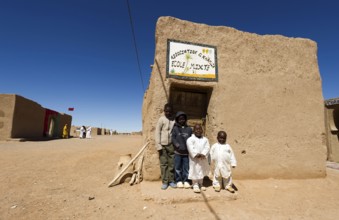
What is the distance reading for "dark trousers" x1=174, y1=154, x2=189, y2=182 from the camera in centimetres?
372

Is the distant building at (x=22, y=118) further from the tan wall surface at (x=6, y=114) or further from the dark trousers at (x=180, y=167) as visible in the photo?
the dark trousers at (x=180, y=167)

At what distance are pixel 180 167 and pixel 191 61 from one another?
2307 millimetres

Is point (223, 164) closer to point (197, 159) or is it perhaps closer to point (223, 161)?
point (223, 161)

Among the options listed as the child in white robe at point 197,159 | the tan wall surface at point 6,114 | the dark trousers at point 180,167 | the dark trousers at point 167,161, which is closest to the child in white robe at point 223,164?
the child in white robe at point 197,159

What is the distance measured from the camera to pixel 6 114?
10930mm

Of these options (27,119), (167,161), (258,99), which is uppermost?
(258,99)

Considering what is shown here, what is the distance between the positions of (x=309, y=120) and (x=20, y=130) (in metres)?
14.3

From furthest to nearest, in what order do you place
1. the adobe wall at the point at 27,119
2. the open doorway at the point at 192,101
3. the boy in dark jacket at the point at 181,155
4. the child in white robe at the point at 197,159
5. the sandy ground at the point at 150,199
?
1. the adobe wall at the point at 27,119
2. the open doorway at the point at 192,101
3. the boy in dark jacket at the point at 181,155
4. the child in white robe at the point at 197,159
5. the sandy ground at the point at 150,199

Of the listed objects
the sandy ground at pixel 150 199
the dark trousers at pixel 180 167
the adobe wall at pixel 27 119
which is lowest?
the sandy ground at pixel 150 199

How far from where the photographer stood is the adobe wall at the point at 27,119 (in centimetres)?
1139

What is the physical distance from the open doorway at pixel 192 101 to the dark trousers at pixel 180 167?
1.14m

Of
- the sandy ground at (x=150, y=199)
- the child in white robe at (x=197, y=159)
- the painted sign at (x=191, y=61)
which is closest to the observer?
the sandy ground at (x=150, y=199)

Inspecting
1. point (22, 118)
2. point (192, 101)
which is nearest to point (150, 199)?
point (192, 101)

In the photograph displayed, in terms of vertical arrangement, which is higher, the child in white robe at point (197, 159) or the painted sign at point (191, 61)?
the painted sign at point (191, 61)
